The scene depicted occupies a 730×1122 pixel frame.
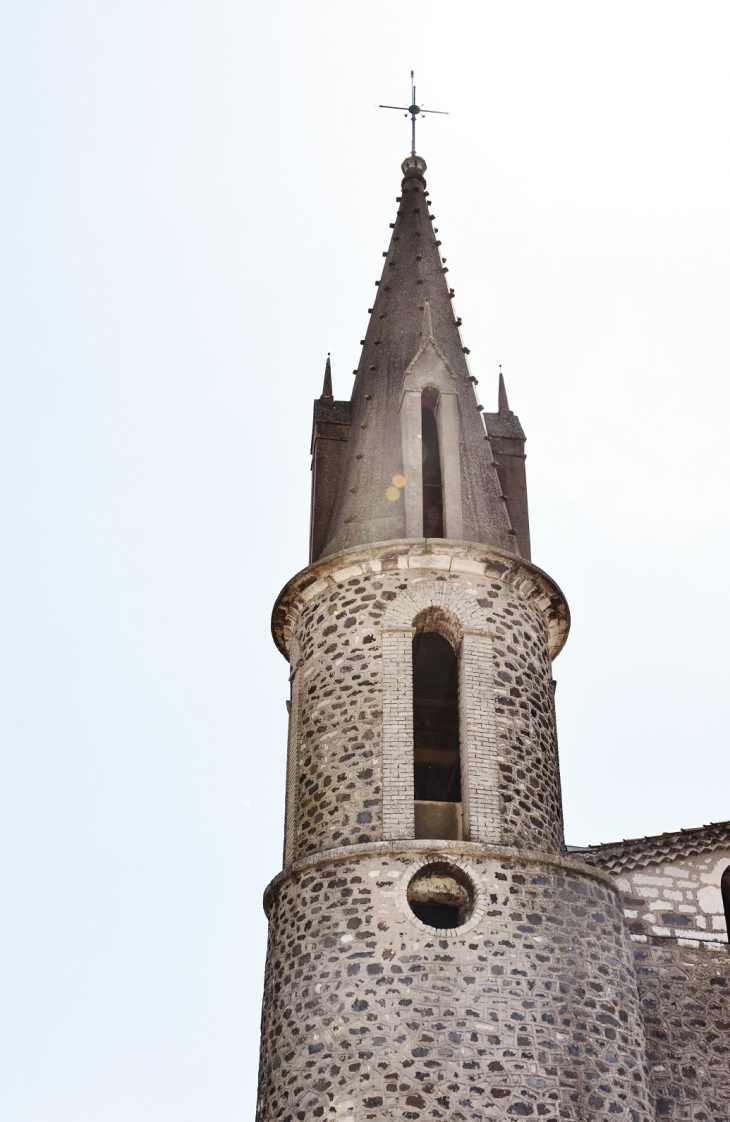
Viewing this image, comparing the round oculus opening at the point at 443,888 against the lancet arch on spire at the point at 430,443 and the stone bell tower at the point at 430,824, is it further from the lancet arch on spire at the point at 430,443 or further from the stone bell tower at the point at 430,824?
the lancet arch on spire at the point at 430,443

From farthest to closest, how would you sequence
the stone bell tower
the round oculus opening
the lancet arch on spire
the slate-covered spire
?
the slate-covered spire, the lancet arch on spire, the round oculus opening, the stone bell tower

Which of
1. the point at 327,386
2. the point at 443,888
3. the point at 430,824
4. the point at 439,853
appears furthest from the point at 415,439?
the point at 443,888

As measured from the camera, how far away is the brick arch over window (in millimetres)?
14258

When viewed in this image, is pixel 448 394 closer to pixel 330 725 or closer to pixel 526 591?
pixel 526 591

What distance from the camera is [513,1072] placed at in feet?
41.2

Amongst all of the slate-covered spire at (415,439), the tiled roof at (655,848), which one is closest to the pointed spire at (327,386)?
the slate-covered spire at (415,439)

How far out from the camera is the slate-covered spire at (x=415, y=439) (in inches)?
666

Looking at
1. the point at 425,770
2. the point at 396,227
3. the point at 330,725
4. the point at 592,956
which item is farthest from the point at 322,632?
Answer: the point at 396,227

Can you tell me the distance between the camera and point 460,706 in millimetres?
15227

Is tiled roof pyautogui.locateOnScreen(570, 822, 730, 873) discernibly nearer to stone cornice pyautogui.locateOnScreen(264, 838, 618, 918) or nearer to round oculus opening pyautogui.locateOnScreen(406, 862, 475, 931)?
stone cornice pyautogui.locateOnScreen(264, 838, 618, 918)

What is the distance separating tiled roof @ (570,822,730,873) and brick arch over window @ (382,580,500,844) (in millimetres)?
2043

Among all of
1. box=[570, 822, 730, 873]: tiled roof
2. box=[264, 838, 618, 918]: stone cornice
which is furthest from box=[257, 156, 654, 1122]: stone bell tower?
box=[570, 822, 730, 873]: tiled roof

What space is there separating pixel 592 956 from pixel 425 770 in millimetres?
4034

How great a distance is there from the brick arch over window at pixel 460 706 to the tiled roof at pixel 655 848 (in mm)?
2043
